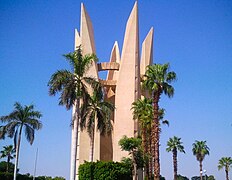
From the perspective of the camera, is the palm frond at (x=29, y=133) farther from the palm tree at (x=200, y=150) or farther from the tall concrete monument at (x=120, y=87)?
Answer: the palm tree at (x=200, y=150)

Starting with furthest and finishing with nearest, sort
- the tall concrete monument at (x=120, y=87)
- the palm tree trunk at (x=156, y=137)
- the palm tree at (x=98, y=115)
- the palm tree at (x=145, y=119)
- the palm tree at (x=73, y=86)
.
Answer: the tall concrete monument at (x=120, y=87), the palm tree at (x=145, y=119), the palm tree at (x=98, y=115), the palm tree trunk at (x=156, y=137), the palm tree at (x=73, y=86)

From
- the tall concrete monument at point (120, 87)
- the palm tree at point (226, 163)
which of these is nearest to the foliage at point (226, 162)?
the palm tree at point (226, 163)

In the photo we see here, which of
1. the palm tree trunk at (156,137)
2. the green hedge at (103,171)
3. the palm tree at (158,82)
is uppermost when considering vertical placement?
the palm tree at (158,82)

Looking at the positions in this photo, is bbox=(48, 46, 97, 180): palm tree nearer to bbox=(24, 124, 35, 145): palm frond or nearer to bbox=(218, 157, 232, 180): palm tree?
bbox=(24, 124, 35, 145): palm frond

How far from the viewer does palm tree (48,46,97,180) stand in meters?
29.3

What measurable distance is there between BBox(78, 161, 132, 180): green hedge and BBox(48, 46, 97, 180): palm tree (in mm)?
6959

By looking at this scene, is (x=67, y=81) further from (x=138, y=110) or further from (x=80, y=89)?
(x=138, y=110)

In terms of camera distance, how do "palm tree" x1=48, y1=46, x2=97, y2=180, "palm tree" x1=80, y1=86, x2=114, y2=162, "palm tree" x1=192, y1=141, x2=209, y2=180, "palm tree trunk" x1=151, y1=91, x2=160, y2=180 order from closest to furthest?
"palm tree" x1=48, y1=46, x2=97, y2=180 < "palm tree trunk" x1=151, y1=91, x2=160, y2=180 < "palm tree" x1=80, y1=86, x2=114, y2=162 < "palm tree" x1=192, y1=141, x2=209, y2=180

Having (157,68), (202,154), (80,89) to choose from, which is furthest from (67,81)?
(202,154)

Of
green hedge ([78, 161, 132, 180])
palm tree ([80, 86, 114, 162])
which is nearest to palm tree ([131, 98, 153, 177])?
green hedge ([78, 161, 132, 180])

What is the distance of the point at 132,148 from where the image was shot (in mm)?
39281

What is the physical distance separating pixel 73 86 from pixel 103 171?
35.7 ft

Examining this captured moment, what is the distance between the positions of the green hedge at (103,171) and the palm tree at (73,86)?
6959mm

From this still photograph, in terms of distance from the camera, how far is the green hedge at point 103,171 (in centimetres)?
3575
